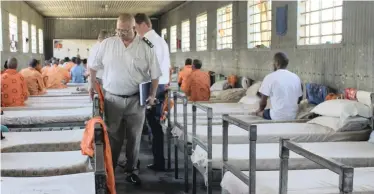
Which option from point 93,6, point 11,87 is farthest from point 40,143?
point 93,6

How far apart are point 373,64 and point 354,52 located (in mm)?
410

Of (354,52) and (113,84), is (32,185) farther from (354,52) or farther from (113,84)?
(354,52)

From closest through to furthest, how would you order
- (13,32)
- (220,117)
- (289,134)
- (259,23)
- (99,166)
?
(99,166) < (289,134) < (220,117) < (259,23) < (13,32)

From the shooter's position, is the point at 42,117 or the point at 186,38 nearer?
the point at 42,117

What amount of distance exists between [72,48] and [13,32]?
326 inches

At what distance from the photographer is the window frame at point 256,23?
8148mm

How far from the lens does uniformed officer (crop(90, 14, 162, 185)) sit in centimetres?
455

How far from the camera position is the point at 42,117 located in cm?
556

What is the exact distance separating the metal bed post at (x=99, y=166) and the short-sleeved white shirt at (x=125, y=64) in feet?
6.67

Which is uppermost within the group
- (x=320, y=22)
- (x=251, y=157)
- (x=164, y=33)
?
(x=164, y=33)

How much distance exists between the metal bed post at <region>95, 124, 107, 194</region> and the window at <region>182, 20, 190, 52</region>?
12.8m

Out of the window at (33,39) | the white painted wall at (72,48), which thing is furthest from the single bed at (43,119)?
the white painted wall at (72,48)

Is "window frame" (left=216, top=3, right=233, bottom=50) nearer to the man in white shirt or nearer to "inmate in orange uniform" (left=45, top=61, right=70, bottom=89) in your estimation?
"inmate in orange uniform" (left=45, top=61, right=70, bottom=89)

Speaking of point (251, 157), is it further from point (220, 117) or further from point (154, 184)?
point (220, 117)
